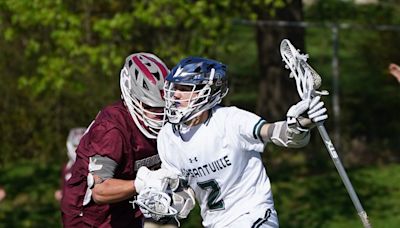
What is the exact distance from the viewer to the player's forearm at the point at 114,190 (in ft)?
20.8

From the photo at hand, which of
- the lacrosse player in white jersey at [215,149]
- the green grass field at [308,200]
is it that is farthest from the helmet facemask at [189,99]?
the green grass field at [308,200]

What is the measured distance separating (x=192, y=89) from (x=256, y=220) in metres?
0.80

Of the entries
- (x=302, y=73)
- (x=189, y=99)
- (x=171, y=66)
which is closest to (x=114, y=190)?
(x=189, y=99)

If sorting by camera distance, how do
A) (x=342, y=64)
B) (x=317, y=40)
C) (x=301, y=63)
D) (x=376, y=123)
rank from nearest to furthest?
(x=301, y=63) → (x=376, y=123) → (x=342, y=64) → (x=317, y=40)

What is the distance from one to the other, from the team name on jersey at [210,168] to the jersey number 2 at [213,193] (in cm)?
6

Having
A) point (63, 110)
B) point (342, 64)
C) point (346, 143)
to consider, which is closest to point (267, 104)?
point (346, 143)

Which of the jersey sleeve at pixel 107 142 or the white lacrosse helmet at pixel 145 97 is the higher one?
the white lacrosse helmet at pixel 145 97

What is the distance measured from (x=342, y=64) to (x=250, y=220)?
1437cm

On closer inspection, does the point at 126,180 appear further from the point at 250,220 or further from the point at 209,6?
the point at 209,6

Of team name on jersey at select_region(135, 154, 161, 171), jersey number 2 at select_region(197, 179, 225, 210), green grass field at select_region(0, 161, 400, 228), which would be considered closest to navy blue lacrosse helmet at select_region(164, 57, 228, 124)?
jersey number 2 at select_region(197, 179, 225, 210)

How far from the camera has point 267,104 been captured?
1509 centimetres

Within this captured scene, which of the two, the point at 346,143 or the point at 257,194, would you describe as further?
the point at 346,143

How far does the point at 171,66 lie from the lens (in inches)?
500

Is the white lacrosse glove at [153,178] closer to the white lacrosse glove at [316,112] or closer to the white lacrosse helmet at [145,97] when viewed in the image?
the white lacrosse helmet at [145,97]
